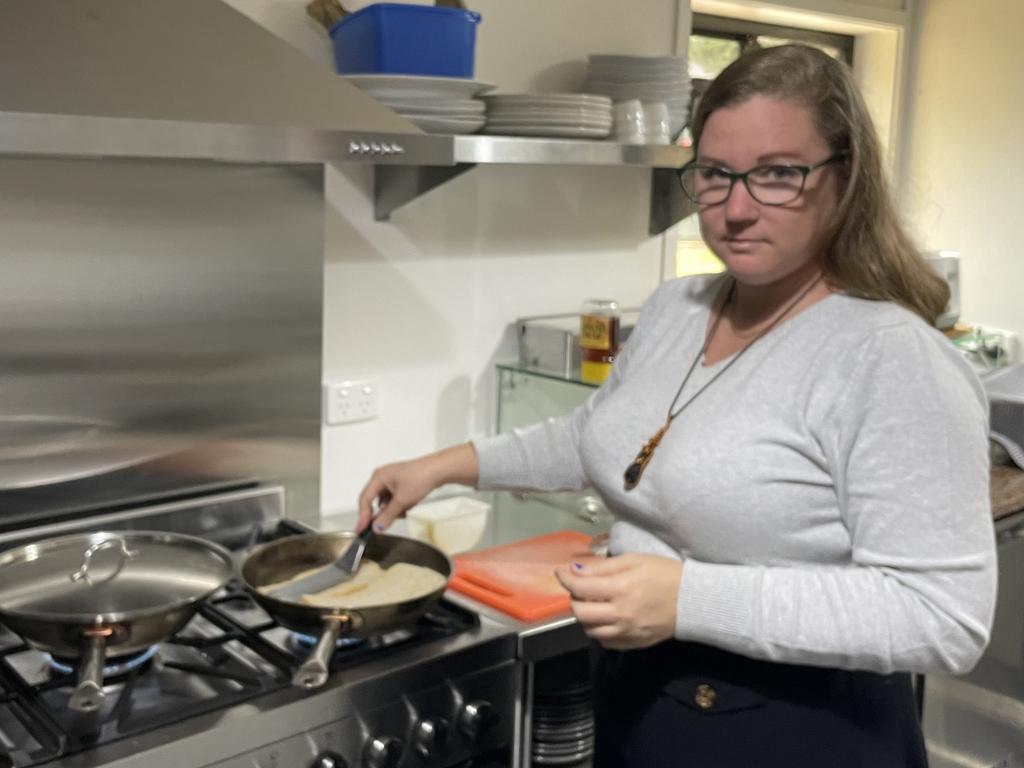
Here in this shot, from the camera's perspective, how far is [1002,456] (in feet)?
7.04

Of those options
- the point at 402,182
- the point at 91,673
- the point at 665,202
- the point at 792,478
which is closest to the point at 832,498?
the point at 792,478

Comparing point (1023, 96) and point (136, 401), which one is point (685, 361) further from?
point (1023, 96)

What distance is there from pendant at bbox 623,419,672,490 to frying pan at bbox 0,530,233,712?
19.1 inches

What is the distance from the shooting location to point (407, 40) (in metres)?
1.64

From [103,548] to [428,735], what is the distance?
0.48m

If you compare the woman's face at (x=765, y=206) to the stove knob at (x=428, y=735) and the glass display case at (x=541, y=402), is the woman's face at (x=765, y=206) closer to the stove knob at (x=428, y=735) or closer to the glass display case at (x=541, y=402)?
the stove knob at (x=428, y=735)

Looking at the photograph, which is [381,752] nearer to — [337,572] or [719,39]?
[337,572]

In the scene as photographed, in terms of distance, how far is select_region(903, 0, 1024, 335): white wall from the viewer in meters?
2.89

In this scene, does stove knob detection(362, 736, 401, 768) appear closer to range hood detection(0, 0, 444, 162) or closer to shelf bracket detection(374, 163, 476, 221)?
range hood detection(0, 0, 444, 162)

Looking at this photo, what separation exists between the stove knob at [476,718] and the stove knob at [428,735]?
0.10 ft

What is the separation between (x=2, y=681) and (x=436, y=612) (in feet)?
1.70

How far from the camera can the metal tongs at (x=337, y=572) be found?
1.44 metres

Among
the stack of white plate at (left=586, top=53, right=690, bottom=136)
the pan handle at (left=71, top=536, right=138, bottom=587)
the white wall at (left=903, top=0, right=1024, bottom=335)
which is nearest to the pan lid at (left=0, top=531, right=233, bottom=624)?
the pan handle at (left=71, top=536, right=138, bottom=587)

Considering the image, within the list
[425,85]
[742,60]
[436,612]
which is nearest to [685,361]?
[742,60]
